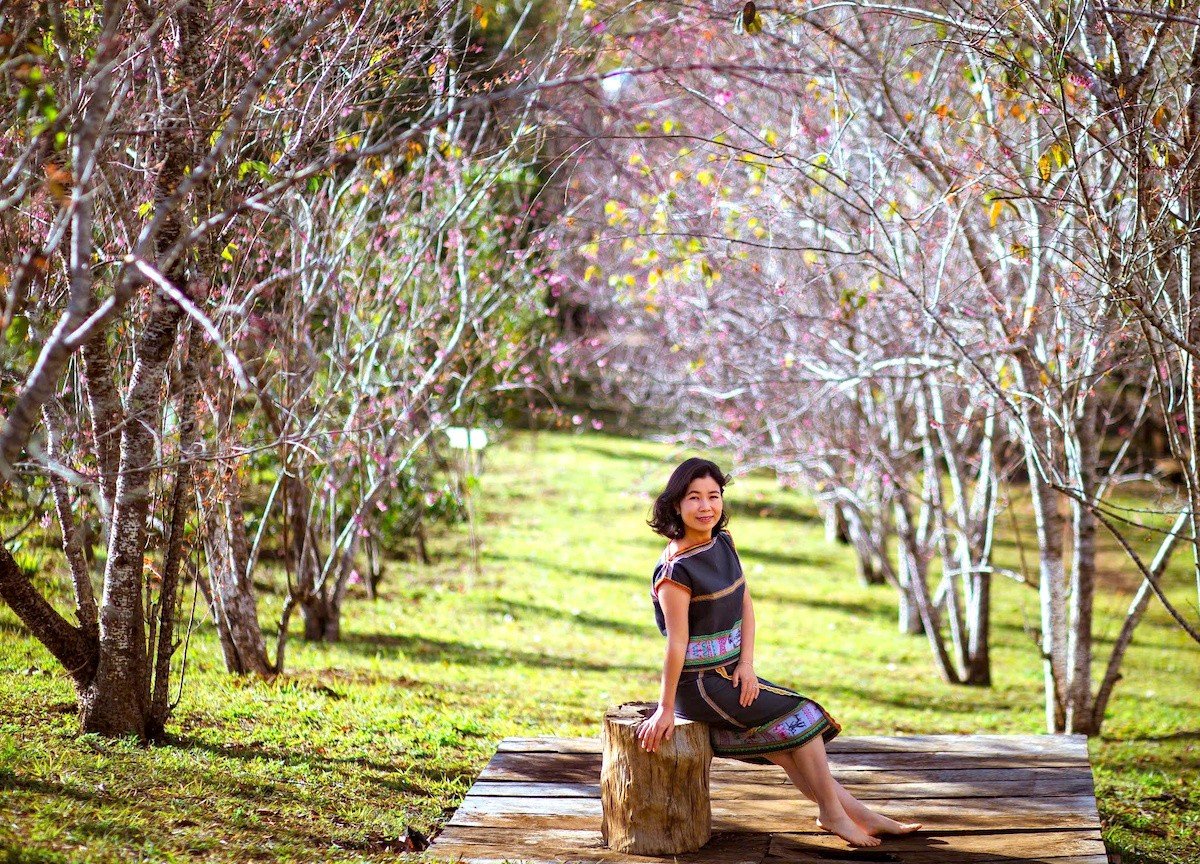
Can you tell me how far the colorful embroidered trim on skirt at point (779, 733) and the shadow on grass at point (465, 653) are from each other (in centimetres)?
456

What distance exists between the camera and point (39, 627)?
475 centimetres

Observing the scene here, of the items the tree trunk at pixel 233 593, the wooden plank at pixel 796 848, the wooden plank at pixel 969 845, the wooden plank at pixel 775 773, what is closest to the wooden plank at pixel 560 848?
the wooden plank at pixel 796 848

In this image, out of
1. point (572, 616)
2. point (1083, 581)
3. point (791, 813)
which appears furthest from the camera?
point (572, 616)

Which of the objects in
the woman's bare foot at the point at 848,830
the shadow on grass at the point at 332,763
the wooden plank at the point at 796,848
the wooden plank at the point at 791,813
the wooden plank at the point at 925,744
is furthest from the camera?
the wooden plank at the point at 925,744

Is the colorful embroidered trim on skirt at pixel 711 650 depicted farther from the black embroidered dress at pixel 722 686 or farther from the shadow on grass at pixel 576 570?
the shadow on grass at pixel 576 570

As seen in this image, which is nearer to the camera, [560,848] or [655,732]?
[655,732]

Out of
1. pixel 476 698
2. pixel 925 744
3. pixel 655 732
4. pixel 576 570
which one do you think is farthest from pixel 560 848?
pixel 576 570

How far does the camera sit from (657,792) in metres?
4.10

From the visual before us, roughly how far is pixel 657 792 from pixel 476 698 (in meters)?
3.36

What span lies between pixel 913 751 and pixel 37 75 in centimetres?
433

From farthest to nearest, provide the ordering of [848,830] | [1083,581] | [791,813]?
[1083,581]
[791,813]
[848,830]

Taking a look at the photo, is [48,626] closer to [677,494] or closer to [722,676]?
[677,494]

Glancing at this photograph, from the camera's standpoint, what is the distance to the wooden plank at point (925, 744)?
5.32 m

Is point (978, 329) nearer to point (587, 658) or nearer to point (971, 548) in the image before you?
point (971, 548)
